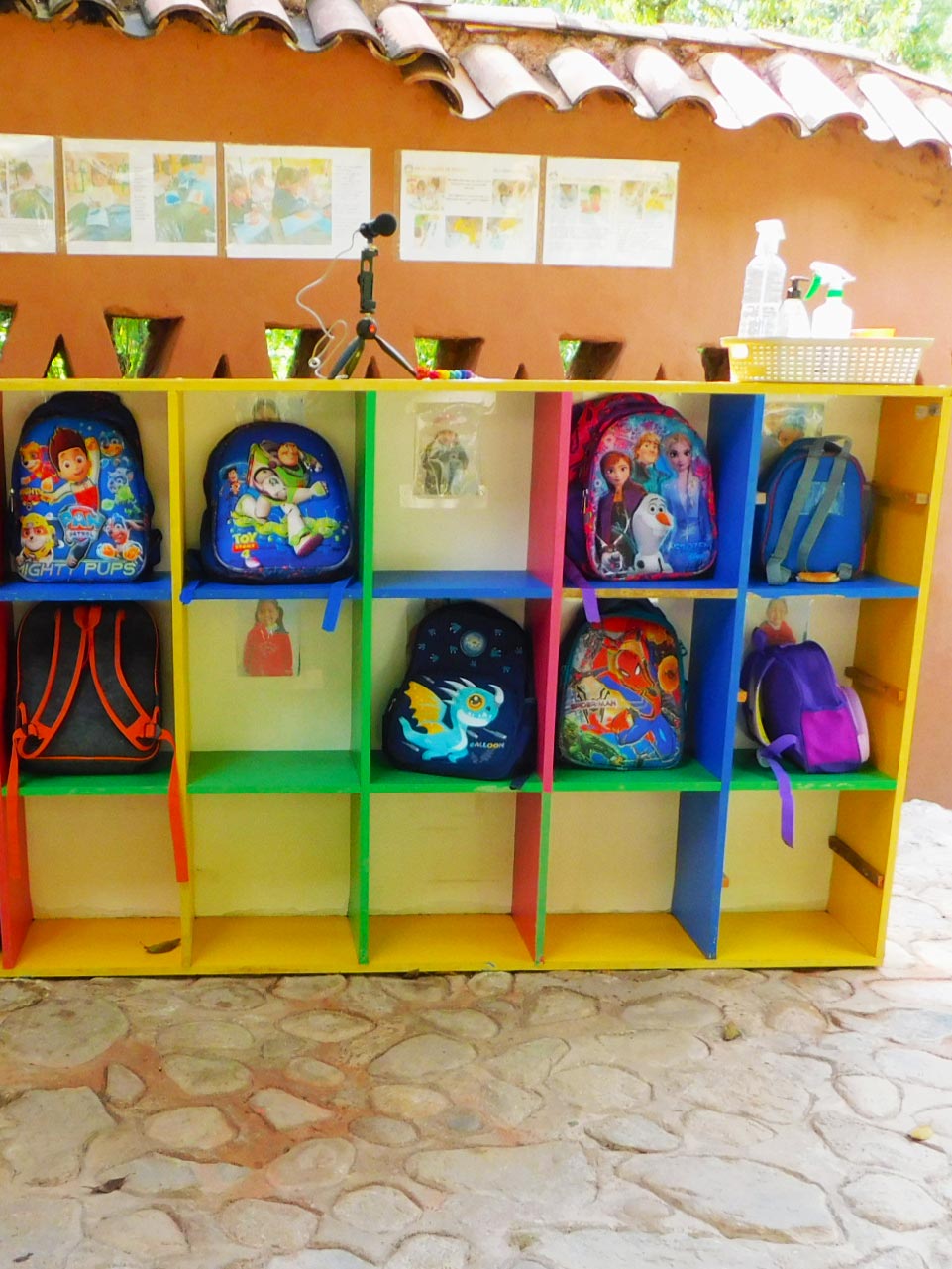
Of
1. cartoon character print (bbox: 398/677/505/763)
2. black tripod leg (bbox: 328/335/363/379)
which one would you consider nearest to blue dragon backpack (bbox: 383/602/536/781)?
cartoon character print (bbox: 398/677/505/763)

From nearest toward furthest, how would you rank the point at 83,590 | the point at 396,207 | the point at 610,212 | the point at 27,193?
the point at 83,590, the point at 27,193, the point at 396,207, the point at 610,212

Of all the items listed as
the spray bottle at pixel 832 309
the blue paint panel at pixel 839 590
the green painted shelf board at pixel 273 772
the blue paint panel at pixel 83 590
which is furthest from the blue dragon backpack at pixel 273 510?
the spray bottle at pixel 832 309

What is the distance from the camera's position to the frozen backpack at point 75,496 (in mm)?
2611

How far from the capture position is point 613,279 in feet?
11.4

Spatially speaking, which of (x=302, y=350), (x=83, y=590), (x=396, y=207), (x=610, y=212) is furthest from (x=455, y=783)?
(x=610, y=212)

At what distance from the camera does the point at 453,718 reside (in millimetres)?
2781

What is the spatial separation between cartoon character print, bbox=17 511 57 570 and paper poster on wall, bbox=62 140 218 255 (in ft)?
3.34

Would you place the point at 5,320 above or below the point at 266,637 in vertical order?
above

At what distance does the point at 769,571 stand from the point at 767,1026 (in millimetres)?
1014

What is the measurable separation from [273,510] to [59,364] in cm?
114

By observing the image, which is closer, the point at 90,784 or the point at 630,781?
the point at 90,784

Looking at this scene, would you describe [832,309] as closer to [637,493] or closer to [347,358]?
[637,493]

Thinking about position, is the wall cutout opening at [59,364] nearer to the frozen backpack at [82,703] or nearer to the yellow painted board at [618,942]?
the frozen backpack at [82,703]

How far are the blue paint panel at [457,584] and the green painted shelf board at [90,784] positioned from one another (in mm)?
665
